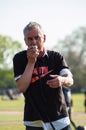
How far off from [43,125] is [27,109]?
275 mm

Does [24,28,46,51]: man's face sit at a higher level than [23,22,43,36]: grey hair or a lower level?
lower

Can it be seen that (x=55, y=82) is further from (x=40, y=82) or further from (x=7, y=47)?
(x=7, y=47)

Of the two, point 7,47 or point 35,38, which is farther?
point 7,47

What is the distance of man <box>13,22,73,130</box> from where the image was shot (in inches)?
213

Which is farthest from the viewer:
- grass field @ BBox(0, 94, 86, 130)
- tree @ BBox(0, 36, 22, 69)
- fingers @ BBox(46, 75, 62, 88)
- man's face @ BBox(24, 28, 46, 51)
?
tree @ BBox(0, 36, 22, 69)

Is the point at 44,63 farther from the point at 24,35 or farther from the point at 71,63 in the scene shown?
the point at 71,63

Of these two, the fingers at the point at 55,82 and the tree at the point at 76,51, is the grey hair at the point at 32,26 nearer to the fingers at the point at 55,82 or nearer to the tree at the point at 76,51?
the fingers at the point at 55,82

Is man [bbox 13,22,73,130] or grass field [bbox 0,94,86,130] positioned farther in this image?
grass field [bbox 0,94,86,130]

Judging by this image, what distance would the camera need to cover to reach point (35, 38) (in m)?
5.43

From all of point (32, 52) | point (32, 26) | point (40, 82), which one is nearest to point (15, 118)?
point (40, 82)

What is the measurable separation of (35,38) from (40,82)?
51cm

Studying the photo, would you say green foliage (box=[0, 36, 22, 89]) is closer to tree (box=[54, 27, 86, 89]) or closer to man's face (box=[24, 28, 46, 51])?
tree (box=[54, 27, 86, 89])

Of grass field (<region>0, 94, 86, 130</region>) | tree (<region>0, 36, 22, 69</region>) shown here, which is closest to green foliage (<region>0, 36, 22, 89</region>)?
tree (<region>0, 36, 22, 69</region>)

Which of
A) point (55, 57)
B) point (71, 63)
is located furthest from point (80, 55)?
point (55, 57)
